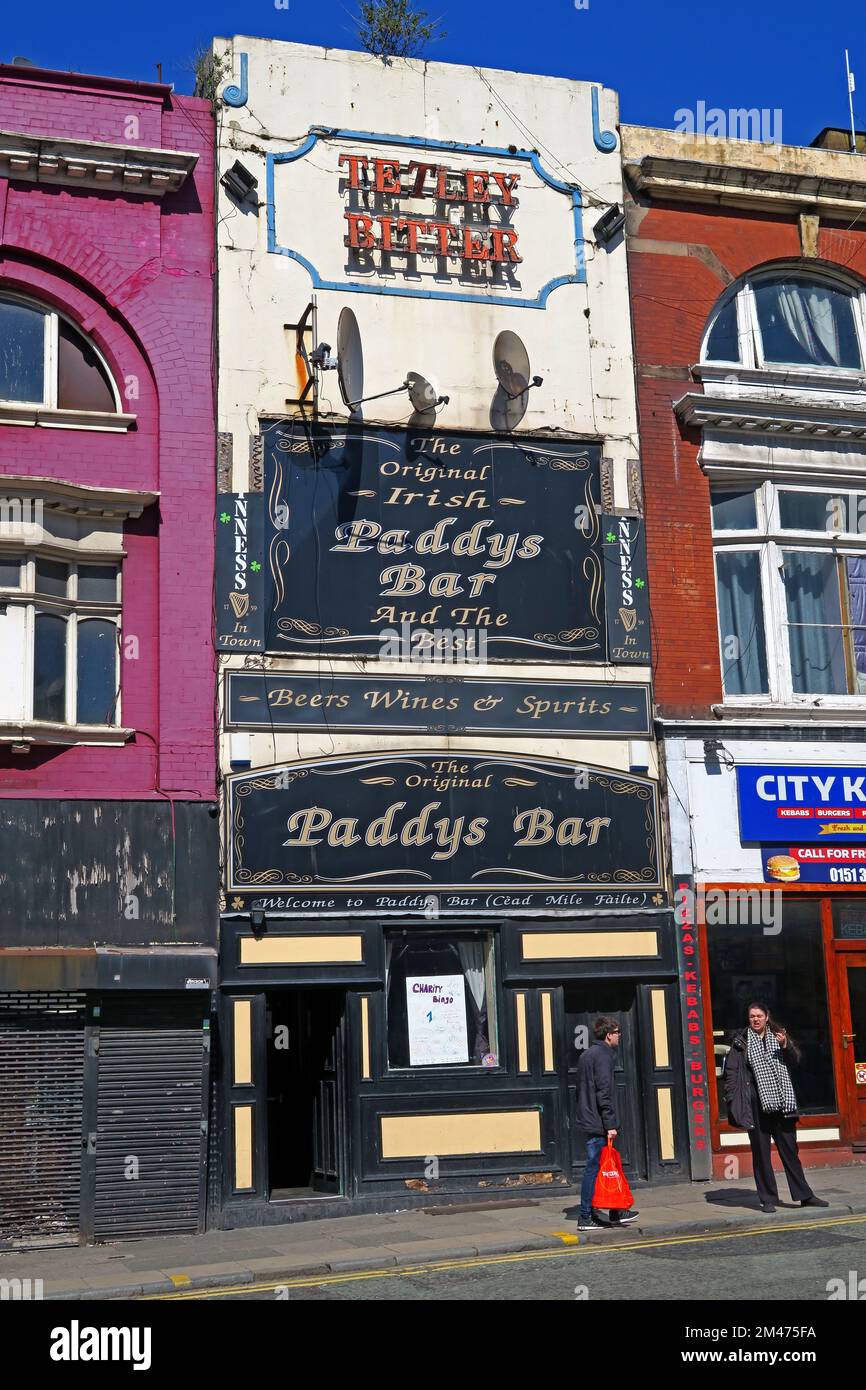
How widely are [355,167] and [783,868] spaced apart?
9.68m

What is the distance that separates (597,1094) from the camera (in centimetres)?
1420

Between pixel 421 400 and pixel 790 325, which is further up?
pixel 790 325

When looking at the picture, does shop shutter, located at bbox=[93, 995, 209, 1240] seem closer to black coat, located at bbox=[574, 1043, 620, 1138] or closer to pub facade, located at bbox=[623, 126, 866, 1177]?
black coat, located at bbox=[574, 1043, 620, 1138]

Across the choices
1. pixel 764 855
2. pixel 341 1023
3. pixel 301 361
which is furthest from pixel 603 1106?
pixel 301 361

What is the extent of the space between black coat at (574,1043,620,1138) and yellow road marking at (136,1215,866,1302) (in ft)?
3.63

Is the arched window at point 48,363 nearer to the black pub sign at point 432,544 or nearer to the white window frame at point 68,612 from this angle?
the white window frame at point 68,612

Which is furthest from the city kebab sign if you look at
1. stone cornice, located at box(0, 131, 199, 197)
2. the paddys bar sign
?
the paddys bar sign

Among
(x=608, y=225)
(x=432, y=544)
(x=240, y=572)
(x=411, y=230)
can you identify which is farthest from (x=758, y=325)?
(x=240, y=572)

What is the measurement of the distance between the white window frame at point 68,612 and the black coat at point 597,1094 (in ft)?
19.8

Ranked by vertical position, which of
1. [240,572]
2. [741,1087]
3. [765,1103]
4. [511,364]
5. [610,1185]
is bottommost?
[610,1185]

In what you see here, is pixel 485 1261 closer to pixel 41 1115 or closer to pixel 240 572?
pixel 41 1115

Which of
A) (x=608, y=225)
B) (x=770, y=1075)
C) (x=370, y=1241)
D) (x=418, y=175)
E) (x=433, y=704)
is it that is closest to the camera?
(x=370, y=1241)
